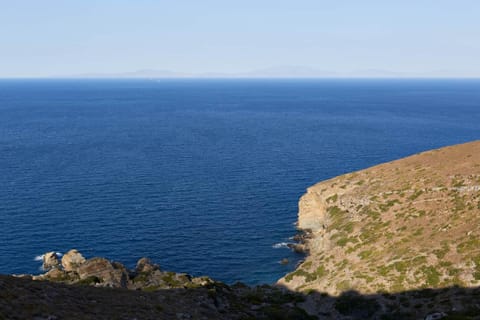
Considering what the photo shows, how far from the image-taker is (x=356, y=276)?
54969 mm

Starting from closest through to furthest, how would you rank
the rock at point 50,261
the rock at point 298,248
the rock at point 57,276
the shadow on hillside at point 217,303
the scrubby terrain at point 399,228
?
the shadow on hillside at point 217,303 < the scrubby terrain at point 399,228 < the rock at point 57,276 < the rock at point 50,261 < the rock at point 298,248

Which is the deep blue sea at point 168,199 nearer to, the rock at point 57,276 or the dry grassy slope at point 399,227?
the dry grassy slope at point 399,227

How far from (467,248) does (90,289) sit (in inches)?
1666

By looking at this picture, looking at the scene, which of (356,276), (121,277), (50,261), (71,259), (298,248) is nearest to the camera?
(356,276)

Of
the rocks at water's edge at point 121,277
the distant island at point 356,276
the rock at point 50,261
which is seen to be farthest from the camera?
the rock at point 50,261

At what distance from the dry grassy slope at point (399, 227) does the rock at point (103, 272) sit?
22.3m

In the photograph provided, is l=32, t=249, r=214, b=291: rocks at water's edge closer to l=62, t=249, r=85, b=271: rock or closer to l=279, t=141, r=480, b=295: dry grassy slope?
l=62, t=249, r=85, b=271: rock

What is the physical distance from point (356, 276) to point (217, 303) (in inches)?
730

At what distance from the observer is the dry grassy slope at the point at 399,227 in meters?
51.6

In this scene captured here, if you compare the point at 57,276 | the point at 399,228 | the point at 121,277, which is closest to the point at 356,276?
the point at 399,228

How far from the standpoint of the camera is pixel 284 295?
56.0 m

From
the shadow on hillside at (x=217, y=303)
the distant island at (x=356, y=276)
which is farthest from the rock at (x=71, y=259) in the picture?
the shadow on hillside at (x=217, y=303)

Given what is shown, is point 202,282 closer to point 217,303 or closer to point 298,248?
point 217,303

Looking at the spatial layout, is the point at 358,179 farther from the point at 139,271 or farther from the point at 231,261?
the point at 139,271
